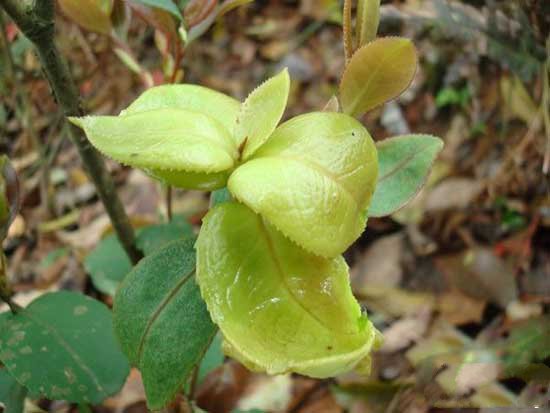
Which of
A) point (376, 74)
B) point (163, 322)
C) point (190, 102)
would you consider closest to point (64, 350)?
point (163, 322)

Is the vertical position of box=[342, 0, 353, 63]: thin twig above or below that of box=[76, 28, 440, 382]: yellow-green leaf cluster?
above

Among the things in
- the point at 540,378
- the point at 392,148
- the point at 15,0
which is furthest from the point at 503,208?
the point at 15,0

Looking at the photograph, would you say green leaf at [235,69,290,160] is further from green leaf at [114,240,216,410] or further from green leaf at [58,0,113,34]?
green leaf at [58,0,113,34]

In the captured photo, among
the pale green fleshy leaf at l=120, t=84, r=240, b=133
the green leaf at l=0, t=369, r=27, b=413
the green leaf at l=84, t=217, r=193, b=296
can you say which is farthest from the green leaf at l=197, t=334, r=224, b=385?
the pale green fleshy leaf at l=120, t=84, r=240, b=133

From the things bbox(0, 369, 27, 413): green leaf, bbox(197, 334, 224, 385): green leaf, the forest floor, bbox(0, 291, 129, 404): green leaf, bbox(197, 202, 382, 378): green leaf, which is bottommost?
the forest floor

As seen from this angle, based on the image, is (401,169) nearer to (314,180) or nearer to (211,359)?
(314,180)

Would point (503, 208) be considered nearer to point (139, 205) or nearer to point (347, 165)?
point (139, 205)

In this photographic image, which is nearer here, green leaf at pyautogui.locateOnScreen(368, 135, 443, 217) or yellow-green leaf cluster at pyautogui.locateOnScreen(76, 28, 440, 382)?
yellow-green leaf cluster at pyautogui.locateOnScreen(76, 28, 440, 382)
